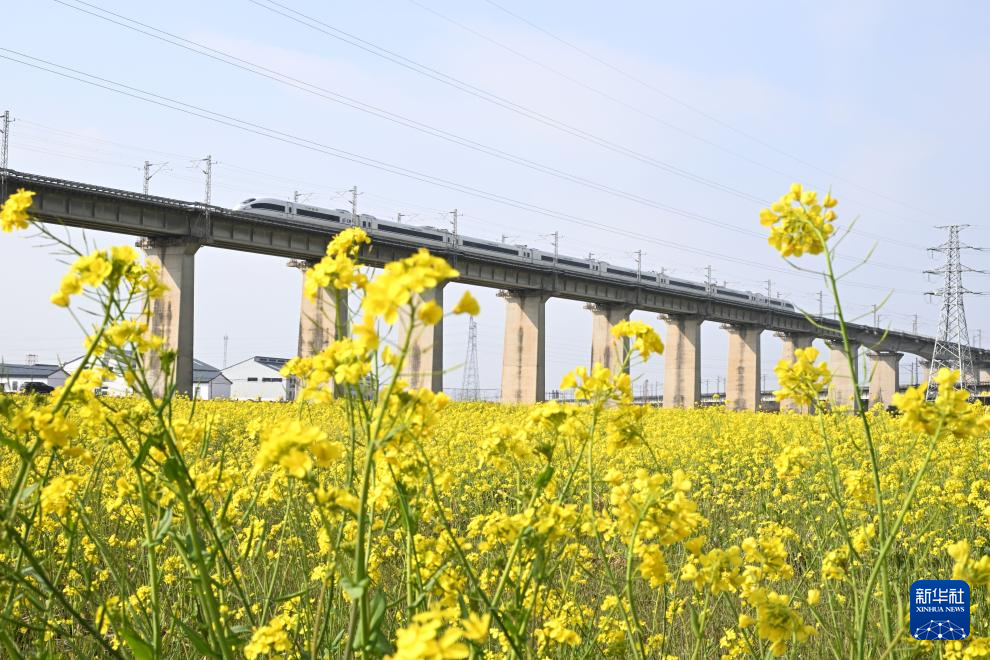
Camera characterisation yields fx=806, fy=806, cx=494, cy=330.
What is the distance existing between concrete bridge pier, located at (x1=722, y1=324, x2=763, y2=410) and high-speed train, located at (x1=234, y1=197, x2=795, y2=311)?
84.5 inches

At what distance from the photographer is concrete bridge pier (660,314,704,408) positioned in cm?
4631

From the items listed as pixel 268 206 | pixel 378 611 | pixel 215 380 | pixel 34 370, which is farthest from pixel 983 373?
pixel 378 611

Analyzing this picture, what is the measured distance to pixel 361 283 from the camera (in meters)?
1.68

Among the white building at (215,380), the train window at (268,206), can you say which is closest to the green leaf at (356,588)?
the train window at (268,206)

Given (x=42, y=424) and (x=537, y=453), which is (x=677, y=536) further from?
(x=42, y=424)

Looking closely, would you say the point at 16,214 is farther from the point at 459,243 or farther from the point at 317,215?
the point at 459,243

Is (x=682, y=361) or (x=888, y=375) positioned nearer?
(x=682, y=361)

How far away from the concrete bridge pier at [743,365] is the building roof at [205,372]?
3611 cm

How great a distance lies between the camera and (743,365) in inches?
2057

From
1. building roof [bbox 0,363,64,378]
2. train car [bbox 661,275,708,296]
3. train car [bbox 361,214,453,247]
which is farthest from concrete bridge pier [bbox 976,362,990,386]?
building roof [bbox 0,363,64,378]

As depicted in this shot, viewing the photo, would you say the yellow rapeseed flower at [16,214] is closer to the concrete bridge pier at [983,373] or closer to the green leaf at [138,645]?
the green leaf at [138,645]

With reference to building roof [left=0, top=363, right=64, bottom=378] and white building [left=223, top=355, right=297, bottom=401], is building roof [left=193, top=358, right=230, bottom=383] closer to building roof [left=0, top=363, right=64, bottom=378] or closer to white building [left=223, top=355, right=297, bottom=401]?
white building [left=223, top=355, right=297, bottom=401]

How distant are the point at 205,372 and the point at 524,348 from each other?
113ft

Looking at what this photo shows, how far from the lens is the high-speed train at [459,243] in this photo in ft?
99.4
